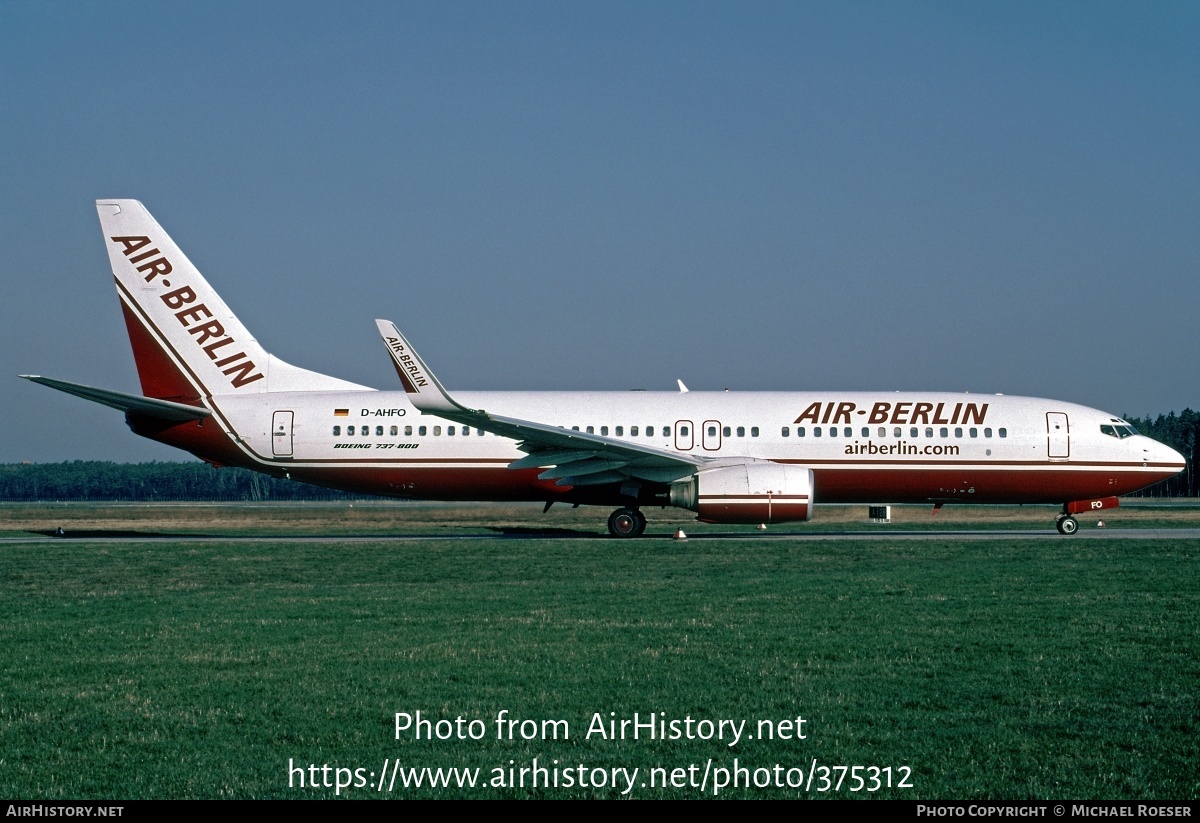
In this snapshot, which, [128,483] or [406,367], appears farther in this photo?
[128,483]

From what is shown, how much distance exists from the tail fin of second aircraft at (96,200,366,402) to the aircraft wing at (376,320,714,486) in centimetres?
704

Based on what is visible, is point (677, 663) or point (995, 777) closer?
point (995, 777)

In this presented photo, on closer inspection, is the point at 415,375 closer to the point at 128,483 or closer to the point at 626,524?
the point at 626,524

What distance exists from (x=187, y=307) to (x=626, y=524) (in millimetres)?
12439

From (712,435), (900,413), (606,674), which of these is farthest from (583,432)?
(606,674)

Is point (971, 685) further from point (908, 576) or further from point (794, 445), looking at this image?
point (794, 445)

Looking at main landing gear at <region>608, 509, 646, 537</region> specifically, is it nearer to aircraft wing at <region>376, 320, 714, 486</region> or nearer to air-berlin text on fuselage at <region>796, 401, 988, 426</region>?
aircraft wing at <region>376, 320, 714, 486</region>

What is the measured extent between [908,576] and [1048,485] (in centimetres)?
1333

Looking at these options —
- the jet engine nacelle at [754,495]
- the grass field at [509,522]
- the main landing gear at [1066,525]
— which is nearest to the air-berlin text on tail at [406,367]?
the jet engine nacelle at [754,495]

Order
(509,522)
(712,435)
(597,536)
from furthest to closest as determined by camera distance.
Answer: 1. (509,522)
2. (597,536)
3. (712,435)

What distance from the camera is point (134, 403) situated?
27016 millimetres

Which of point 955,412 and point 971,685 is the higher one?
point 955,412

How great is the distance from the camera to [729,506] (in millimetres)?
25484
